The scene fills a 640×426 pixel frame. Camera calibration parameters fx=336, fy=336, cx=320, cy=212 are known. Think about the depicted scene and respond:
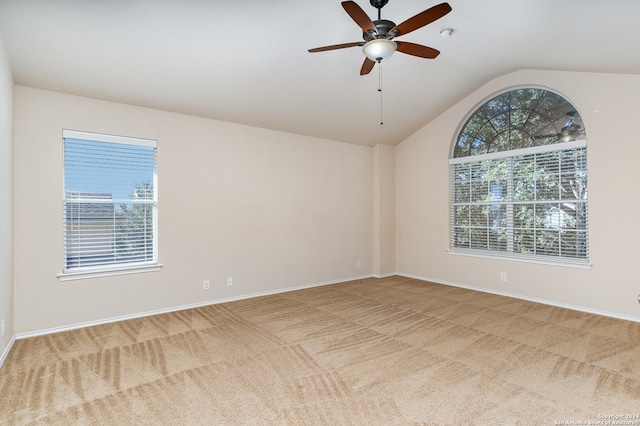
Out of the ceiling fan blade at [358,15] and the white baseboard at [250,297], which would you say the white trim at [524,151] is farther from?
the ceiling fan blade at [358,15]

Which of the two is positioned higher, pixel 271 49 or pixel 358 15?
pixel 271 49

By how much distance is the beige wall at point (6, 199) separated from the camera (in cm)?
271

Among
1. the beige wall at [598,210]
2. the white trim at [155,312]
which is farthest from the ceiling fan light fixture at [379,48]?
the white trim at [155,312]

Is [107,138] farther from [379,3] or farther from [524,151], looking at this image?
[524,151]

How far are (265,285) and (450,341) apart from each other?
2.74 m

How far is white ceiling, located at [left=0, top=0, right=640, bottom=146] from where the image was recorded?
106 inches

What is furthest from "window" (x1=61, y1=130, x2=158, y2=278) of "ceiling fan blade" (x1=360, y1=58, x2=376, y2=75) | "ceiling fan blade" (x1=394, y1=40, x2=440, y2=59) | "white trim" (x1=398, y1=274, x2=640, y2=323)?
"white trim" (x1=398, y1=274, x2=640, y2=323)

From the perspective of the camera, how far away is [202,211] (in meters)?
4.42

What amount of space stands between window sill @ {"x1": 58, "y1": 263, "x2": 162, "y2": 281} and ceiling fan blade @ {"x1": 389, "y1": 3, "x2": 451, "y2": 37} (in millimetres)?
3625

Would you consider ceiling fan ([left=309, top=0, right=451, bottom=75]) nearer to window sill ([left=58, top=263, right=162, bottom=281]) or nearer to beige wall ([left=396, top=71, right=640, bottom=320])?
beige wall ([left=396, top=71, right=640, bottom=320])

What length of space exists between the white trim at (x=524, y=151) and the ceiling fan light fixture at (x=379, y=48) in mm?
3110

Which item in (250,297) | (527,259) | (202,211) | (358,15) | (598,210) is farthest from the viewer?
(250,297)

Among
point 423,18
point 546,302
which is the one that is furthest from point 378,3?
point 546,302

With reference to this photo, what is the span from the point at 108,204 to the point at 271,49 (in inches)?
99.2
